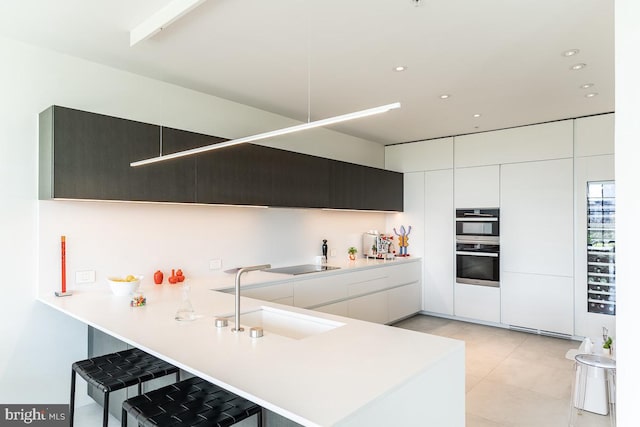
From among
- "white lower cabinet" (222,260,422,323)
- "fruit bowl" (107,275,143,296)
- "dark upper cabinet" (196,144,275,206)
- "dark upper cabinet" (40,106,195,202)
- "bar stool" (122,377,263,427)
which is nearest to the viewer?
"bar stool" (122,377,263,427)

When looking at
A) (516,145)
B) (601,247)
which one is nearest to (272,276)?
(516,145)

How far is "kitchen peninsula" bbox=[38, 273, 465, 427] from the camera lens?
1.22 m

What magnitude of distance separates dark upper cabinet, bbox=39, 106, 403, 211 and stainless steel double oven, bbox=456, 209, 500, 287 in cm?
200

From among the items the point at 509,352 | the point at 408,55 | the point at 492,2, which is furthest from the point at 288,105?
the point at 509,352

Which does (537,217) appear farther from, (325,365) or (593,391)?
(325,365)

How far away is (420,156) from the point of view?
19.0 ft

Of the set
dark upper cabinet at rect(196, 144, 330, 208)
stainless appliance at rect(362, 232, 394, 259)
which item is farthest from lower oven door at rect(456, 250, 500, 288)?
dark upper cabinet at rect(196, 144, 330, 208)

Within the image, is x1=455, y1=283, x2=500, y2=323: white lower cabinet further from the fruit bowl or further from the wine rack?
the fruit bowl

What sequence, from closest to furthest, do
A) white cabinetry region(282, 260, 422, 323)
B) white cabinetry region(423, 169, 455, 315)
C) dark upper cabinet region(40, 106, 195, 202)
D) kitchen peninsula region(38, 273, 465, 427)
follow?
kitchen peninsula region(38, 273, 465, 427) < dark upper cabinet region(40, 106, 195, 202) < white cabinetry region(282, 260, 422, 323) < white cabinetry region(423, 169, 455, 315)

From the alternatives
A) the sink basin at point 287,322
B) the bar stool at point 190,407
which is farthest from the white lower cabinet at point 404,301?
the bar stool at point 190,407

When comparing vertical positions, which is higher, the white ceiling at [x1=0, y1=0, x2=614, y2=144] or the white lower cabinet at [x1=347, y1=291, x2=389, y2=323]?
the white ceiling at [x1=0, y1=0, x2=614, y2=144]

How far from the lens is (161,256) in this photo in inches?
133

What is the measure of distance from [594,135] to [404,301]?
3.07 metres
